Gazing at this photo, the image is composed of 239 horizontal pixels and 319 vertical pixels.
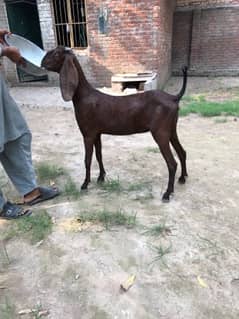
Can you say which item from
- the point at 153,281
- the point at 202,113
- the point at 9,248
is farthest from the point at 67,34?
the point at 153,281

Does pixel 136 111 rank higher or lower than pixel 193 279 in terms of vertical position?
higher

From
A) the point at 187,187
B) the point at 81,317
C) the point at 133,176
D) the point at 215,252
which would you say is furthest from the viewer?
the point at 133,176

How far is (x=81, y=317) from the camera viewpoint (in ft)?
5.47

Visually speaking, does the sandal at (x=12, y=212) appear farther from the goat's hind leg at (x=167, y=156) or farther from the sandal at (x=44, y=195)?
the goat's hind leg at (x=167, y=156)

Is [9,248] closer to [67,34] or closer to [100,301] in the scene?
[100,301]

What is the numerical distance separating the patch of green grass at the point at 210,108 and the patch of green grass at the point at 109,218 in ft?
10.3

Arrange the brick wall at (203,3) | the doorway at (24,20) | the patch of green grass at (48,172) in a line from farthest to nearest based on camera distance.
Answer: the brick wall at (203,3)
the doorway at (24,20)
the patch of green grass at (48,172)

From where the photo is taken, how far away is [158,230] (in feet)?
7.64

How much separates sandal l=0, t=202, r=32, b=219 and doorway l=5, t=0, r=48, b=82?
19.5 ft

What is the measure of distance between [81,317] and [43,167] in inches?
80.1

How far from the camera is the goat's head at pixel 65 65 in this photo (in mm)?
2547

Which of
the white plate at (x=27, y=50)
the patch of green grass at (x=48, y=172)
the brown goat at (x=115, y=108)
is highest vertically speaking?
the white plate at (x=27, y=50)

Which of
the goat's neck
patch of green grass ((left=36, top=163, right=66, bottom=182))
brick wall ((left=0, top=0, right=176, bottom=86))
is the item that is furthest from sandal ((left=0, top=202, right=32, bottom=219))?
brick wall ((left=0, top=0, right=176, bottom=86))

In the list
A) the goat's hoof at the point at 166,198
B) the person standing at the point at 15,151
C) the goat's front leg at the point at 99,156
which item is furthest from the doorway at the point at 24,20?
the goat's hoof at the point at 166,198
